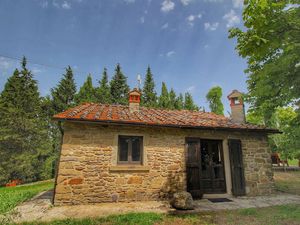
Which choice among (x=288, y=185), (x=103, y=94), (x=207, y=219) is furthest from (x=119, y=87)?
(x=207, y=219)

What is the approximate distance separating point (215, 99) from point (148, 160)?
23.8 meters

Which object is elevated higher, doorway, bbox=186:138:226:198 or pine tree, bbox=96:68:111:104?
pine tree, bbox=96:68:111:104

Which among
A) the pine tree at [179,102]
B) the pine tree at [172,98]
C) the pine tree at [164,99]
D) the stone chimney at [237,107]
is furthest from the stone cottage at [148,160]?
the pine tree at [179,102]

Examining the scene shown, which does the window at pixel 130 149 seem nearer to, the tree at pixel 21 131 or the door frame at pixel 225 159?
the door frame at pixel 225 159

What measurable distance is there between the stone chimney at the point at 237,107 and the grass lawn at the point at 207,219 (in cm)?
492

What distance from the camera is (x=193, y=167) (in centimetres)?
675

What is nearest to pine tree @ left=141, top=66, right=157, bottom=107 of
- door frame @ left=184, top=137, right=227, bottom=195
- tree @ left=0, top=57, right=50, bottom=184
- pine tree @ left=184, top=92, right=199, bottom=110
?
pine tree @ left=184, top=92, right=199, bottom=110

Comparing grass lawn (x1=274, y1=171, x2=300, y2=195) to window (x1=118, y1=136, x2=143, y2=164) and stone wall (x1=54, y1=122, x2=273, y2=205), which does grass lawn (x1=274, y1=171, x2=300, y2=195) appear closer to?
stone wall (x1=54, y1=122, x2=273, y2=205)

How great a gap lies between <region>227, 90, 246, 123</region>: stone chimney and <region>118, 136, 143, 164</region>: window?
5.80 metres

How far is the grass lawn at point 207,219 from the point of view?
3945 mm

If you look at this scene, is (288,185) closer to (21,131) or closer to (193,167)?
(193,167)

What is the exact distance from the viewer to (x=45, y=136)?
18.1 meters

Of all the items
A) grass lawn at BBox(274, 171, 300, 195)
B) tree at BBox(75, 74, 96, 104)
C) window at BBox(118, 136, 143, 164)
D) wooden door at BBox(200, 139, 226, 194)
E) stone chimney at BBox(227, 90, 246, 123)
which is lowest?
grass lawn at BBox(274, 171, 300, 195)

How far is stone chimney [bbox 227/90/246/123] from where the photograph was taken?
893 centimetres
